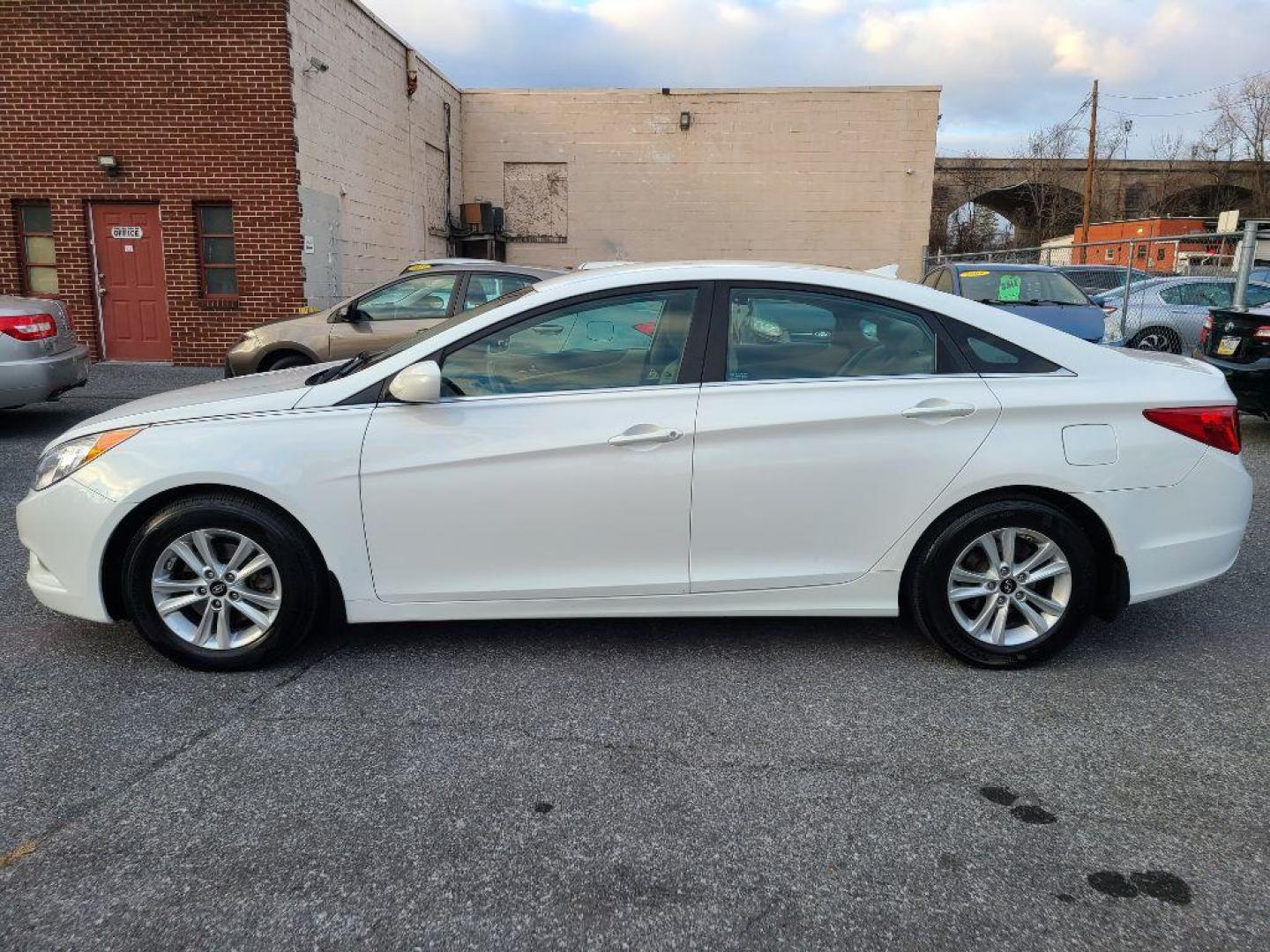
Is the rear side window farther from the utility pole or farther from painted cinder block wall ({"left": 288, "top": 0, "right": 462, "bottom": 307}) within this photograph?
the utility pole

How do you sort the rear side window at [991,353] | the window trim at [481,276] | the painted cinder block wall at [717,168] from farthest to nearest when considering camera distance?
the painted cinder block wall at [717,168]
the window trim at [481,276]
the rear side window at [991,353]

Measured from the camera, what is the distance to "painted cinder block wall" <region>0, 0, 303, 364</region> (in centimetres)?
1296

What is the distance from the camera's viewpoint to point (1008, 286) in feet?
36.5

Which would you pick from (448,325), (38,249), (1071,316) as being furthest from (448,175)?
(448,325)

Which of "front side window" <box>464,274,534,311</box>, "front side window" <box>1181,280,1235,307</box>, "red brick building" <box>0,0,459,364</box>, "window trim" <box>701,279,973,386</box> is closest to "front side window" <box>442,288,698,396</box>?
"window trim" <box>701,279,973,386</box>

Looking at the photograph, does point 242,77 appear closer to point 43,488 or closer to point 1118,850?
point 43,488

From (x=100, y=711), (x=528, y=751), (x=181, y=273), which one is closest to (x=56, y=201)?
(x=181, y=273)

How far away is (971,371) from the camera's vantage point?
367 centimetres

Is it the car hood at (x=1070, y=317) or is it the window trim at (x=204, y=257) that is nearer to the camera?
the car hood at (x=1070, y=317)

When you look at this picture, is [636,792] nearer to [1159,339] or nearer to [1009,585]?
[1009,585]

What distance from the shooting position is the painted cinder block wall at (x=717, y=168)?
20.5 meters

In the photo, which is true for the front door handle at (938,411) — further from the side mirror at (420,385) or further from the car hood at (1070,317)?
the car hood at (1070,317)

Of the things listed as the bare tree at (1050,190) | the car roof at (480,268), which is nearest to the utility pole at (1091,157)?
the bare tree at (1050,190)

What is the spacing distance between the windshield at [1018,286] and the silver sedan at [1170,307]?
7.95 feet
